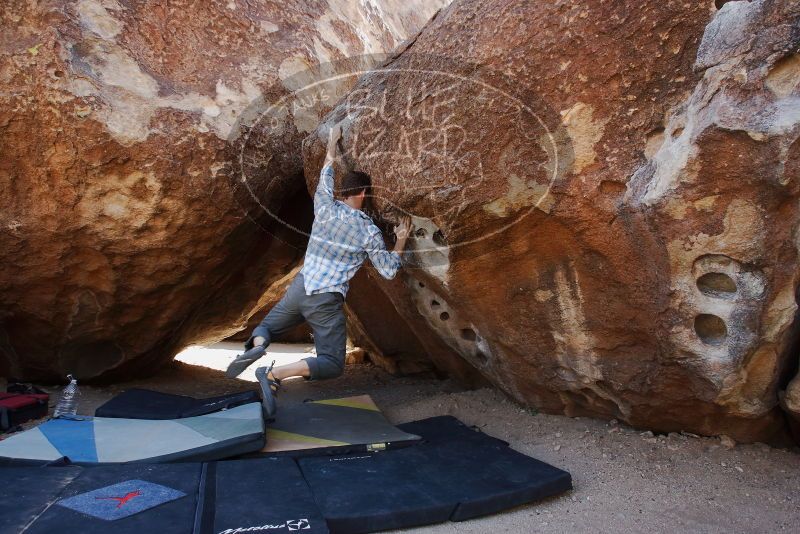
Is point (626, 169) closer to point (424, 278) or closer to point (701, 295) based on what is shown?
point (701, 295)

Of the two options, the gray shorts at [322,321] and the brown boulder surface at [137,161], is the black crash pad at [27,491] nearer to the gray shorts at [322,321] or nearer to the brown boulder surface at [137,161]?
the gray shorts at [322,321]

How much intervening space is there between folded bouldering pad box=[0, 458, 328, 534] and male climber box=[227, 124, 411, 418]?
69 centimetres

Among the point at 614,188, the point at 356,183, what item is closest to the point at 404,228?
the point at 356,183

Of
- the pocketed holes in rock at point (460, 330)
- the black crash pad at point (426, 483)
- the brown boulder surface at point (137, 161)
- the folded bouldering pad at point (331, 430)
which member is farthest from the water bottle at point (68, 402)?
the pocketed holes in rock at point (460, 330)

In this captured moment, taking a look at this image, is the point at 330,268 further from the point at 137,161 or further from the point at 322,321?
the point at 137,161

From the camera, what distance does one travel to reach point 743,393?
2.56 metres

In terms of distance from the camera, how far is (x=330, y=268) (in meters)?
3.26

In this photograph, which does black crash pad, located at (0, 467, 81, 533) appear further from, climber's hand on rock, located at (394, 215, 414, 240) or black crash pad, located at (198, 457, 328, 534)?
climber's hand on rock, located at (394, 215, 414, 240)

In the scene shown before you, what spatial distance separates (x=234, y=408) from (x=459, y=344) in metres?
1.31

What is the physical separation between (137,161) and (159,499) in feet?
7.30

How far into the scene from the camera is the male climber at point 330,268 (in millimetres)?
3188

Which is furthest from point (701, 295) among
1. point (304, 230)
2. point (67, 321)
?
point (67, 321)

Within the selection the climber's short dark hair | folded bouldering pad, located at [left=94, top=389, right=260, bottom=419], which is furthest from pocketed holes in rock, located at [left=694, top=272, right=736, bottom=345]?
folded bouldering pad, located at [left=94, top=389, right=260, bottom=419]

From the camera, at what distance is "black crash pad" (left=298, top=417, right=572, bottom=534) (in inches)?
86.4
